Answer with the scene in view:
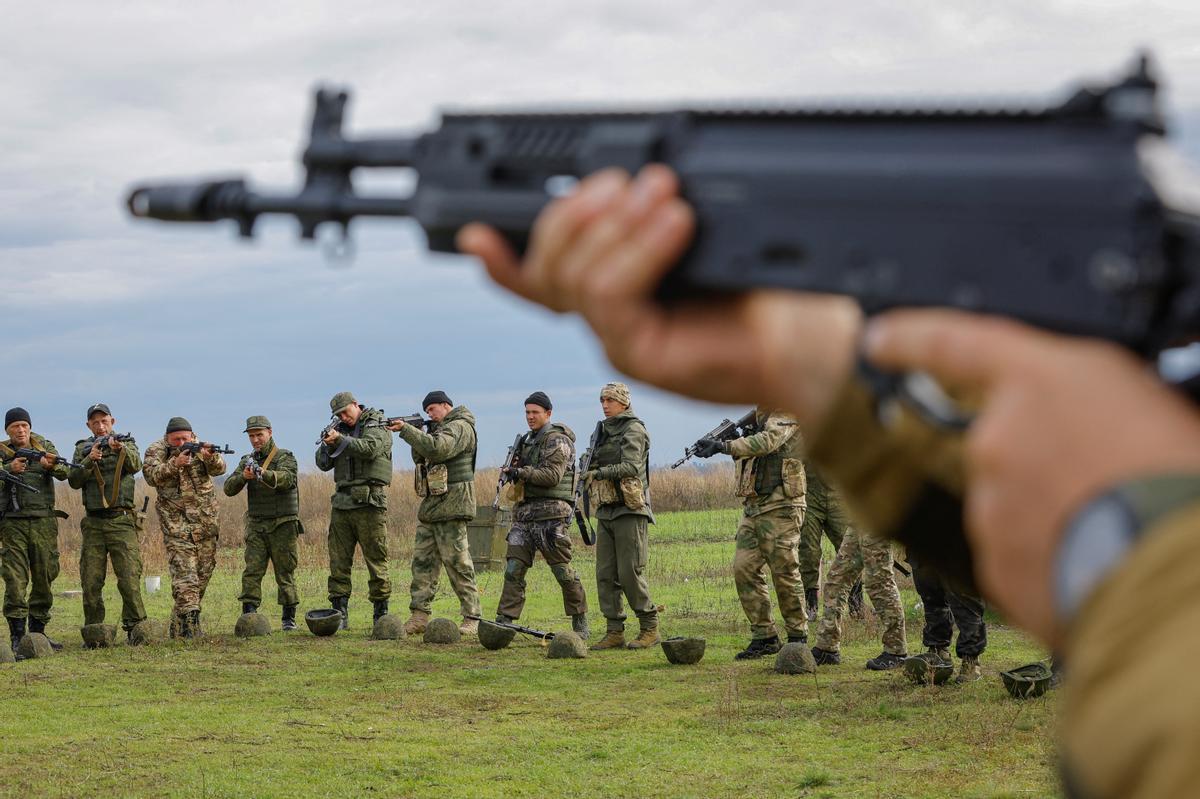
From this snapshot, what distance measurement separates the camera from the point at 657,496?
106ft

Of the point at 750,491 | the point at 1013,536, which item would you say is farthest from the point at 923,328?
the point at 750,491

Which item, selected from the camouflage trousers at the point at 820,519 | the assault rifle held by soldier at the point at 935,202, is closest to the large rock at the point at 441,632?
the camouflage trousers at the point at 820,519

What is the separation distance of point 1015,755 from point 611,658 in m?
4.82

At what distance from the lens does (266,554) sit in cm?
1499

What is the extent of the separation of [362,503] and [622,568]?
11.7 ft

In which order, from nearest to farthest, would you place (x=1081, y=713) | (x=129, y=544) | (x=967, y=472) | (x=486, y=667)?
(x=1081, y=713) → (x=967, y=472) → (x=486, y=667) → (x=129, y=544)

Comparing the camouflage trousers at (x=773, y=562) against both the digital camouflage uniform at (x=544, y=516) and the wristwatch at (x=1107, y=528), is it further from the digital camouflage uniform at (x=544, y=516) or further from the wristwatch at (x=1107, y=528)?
the wristwatch at (x=1107, y=528)

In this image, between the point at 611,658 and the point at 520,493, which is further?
the point at 520,493

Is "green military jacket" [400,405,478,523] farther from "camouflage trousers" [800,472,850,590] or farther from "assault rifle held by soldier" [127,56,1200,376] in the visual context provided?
"assault rifle held by soldier" [127,56,1200,376]

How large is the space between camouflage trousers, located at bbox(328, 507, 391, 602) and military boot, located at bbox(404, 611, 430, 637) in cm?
70

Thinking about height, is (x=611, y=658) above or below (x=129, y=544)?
below

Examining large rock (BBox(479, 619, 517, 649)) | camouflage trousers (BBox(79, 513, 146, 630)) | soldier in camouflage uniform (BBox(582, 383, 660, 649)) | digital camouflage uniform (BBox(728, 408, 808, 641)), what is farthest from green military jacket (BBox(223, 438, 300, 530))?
digital camouflage uniform (BBox(728, 408, 808, 641))

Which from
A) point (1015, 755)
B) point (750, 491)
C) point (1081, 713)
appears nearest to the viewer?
point (1081, 713)

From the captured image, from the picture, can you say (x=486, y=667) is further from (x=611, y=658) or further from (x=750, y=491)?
(x=750, y=491)
